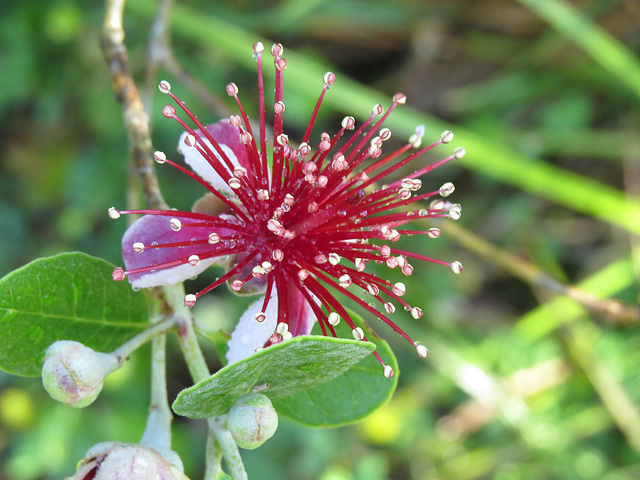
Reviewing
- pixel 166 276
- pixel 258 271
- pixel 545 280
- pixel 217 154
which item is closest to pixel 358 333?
pixel 258 271

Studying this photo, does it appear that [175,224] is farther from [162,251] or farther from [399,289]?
[399,289]

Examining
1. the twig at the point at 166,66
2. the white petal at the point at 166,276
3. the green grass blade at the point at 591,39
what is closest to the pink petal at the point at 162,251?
the white petal at the point at 166,276

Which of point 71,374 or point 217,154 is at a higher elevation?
point 217,154

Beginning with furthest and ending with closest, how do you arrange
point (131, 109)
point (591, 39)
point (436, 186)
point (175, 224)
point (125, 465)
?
1. point (436, 186)
2. point (591, 39)
3. point (131, 109)
4. point (175, 224)
5. point (125, 465)

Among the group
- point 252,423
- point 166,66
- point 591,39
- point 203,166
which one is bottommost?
point 252,423

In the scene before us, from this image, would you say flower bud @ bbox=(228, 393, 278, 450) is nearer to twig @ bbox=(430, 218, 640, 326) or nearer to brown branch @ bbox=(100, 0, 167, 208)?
brown branch @ bbox=(100, 0, 167, 208)

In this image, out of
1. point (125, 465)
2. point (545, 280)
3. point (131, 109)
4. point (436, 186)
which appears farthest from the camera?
point (436, 186)

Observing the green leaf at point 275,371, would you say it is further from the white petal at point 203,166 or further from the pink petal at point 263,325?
the white petal at point 203,166

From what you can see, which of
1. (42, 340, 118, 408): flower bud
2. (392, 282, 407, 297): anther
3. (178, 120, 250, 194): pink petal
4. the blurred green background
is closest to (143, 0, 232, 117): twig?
the blurred green background
